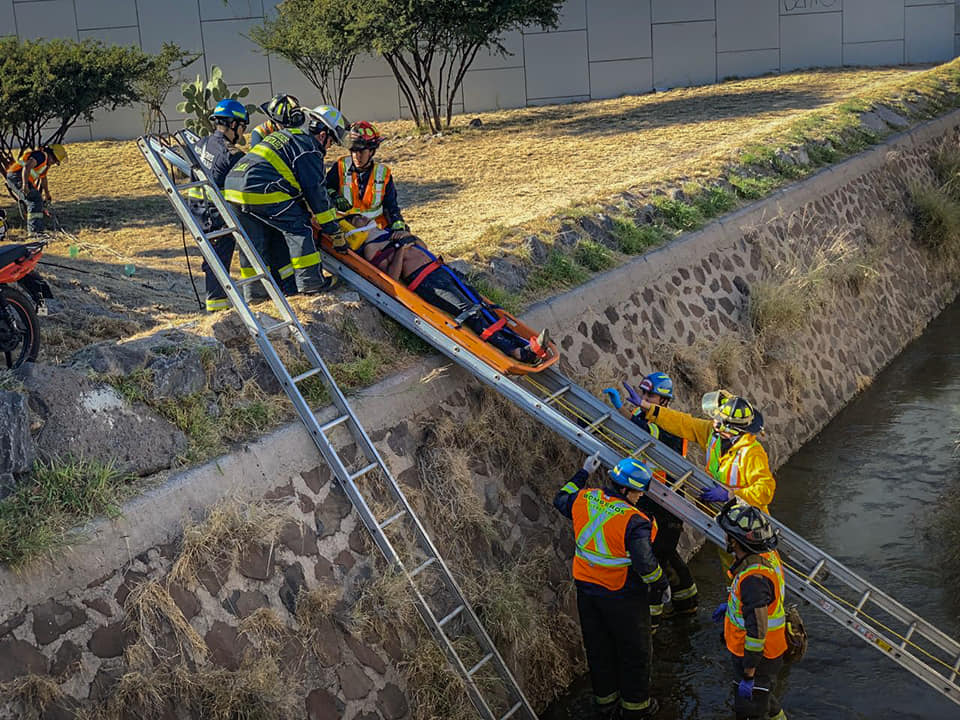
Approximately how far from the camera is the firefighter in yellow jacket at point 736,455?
25.5 ft

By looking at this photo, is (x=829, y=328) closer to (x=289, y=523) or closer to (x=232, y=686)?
(x=289, y=523)

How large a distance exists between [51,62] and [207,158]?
11.3 metres

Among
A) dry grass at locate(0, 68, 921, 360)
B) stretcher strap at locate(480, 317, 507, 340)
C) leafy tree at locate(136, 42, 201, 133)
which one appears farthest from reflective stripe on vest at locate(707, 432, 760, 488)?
leafy tree at locate(136, 42, 201, 133)

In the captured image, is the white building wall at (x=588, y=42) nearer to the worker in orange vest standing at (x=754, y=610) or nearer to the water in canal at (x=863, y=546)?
the water in canal at (x=863, y=546)

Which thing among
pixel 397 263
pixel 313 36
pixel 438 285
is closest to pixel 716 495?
pixel 438 285

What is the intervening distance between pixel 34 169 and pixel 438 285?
1081 cm

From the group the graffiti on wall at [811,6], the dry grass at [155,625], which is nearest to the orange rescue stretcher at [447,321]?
the dry grass at [155,625]

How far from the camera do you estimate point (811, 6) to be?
29047 millimetres

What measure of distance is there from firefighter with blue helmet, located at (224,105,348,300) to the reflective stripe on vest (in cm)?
342

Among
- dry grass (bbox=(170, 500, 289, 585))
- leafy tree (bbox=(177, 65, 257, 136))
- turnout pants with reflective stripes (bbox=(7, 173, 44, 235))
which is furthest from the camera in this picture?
leafy tree (bbox=(177, 65, 257, 136))

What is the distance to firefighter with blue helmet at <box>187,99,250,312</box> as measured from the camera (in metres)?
9.04

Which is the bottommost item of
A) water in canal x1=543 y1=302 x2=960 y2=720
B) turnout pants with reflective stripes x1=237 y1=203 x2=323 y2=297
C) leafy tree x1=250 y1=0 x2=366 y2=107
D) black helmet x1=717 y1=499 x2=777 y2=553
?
water in canal x1=543 y1=302 x2=960 y2=720

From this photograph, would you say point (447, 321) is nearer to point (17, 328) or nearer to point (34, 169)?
point (17, 328)

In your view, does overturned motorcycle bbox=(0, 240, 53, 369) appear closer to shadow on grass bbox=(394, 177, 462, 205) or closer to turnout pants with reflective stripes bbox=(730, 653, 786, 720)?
turnout pants with reflective stripes bbox=(730, 653, 786, 720)
